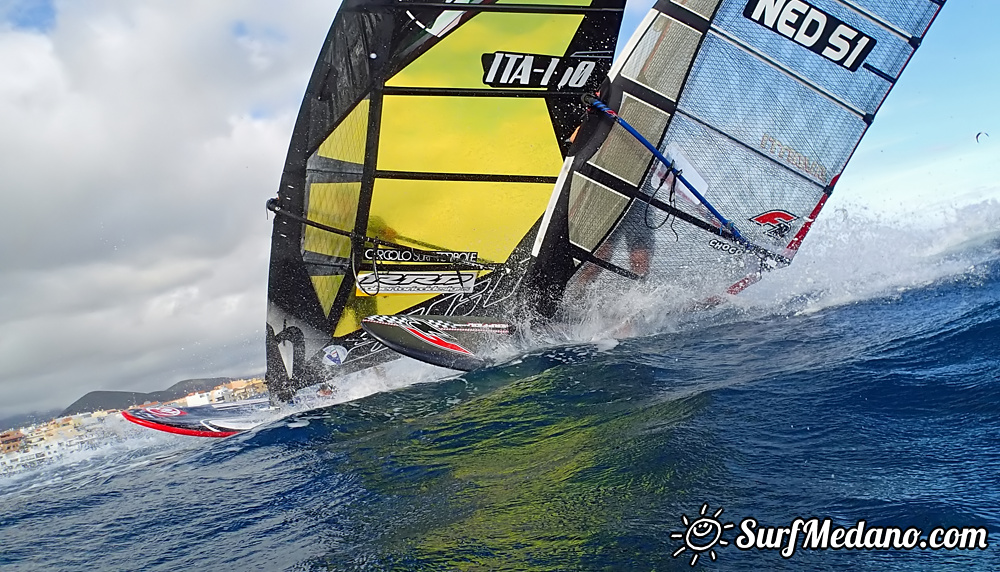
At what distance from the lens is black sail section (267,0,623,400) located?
6.16m

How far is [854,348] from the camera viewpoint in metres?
4.71

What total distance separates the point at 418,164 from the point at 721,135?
3.50 m

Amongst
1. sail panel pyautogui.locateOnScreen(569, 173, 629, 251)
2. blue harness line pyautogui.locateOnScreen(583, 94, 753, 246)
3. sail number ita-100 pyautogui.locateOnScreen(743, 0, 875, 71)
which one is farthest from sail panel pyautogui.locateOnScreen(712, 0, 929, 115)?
Answer: sail panel pyautogui.locateOnScreen(569, 173, 629, 251)

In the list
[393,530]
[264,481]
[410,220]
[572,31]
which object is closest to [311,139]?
[410,220]

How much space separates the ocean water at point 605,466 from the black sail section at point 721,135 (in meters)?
1.20

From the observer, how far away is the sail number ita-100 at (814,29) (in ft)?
21.0

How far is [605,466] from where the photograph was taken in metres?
3.07

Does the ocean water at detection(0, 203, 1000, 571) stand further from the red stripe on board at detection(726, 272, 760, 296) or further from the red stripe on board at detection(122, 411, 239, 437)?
the red stripe on board at detection(726, 272, 760, 296)

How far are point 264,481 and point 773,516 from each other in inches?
129

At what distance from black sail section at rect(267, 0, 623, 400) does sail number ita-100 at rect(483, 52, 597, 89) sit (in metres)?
0.01

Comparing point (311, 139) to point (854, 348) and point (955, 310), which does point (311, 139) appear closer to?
point (854, 348)

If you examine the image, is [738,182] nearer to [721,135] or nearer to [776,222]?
[721,135]

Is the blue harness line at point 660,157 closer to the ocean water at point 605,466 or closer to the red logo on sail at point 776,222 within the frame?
the red logo on sail at point 776,222

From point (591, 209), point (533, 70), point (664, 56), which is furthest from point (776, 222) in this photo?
point (533, 70)
